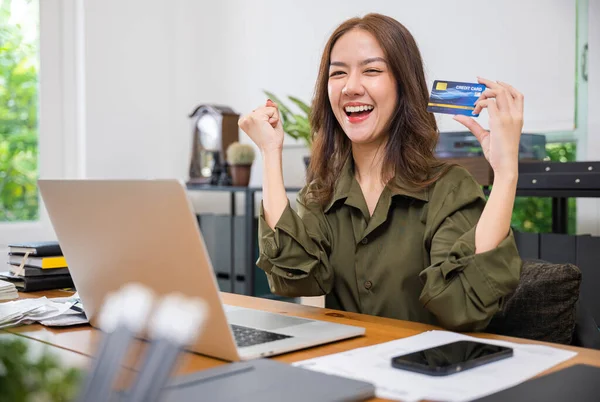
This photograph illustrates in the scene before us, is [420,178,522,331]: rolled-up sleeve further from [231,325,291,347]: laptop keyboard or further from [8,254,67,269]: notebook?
[8,254,67,269]: notebook

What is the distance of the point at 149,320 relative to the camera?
438 mm

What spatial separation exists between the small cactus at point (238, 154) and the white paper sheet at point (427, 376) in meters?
2.38

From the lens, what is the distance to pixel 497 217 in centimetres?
119

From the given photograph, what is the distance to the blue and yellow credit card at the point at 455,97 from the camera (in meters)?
1.27

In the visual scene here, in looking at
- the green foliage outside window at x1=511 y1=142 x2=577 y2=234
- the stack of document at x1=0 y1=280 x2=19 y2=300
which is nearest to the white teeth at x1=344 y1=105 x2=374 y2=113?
the stack of document at x1=0 y1=280 x2=19 y2=300

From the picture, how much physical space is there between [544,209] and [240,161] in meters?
1.39

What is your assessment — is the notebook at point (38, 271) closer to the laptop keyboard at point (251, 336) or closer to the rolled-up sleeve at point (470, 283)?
the laptop keyboard at point (251, 336)

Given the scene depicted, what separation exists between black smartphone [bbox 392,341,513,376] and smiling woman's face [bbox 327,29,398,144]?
27.2 inches

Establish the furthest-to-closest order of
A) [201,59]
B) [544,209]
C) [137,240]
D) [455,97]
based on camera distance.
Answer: [201,59] < [544,209] < [455,97] < [137,240]

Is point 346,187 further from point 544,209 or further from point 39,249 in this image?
point 544,209

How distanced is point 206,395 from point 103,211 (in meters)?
0.34

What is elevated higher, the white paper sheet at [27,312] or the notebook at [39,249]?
the notebook at [39,249]

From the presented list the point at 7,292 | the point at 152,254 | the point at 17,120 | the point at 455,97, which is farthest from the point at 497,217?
the point at 17,120

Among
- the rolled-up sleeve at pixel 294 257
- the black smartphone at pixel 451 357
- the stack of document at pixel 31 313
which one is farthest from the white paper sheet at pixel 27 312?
the black smartphone at pixel 451 357
